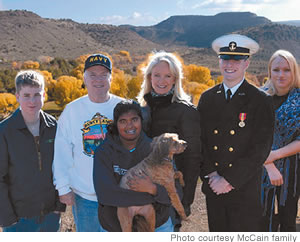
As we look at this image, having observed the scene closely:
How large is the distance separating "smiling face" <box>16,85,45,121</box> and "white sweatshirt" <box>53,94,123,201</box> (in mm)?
406

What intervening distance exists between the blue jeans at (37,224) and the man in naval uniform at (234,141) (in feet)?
7.85

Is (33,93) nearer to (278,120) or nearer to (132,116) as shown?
(132,116)

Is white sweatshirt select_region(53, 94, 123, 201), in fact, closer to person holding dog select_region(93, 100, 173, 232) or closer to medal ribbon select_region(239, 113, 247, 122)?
person holding dog select_region(93, 100, 173, 232)

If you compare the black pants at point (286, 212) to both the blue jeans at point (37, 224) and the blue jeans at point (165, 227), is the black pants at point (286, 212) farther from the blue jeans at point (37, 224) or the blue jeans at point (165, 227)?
the blue jeans at point (37, 224)

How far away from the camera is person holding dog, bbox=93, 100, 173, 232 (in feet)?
11.5

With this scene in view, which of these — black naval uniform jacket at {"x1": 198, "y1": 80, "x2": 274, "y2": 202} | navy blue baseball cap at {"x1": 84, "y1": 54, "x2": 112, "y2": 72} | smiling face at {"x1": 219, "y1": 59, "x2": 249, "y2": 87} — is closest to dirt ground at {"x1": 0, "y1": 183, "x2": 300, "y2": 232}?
black naval uniform jacket at {"x1": 198, "y1": 80, "x2": 274, "y2": 202}

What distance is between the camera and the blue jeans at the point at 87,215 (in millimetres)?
4242

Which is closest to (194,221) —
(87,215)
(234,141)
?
(234,141)

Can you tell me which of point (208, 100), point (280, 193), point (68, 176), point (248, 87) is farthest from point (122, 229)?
point (280, 193)

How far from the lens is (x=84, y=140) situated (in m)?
4.19

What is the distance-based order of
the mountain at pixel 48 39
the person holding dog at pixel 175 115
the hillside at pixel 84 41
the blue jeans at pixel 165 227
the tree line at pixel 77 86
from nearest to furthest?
A: the blue jeans at pixel 165 227 < the person holding dog at pixel 175 115 < the tree line at pixel 77 86 < the hillside at pixel 84 41 < the mountain at pixel 48 39

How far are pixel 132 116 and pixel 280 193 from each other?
10.4ft

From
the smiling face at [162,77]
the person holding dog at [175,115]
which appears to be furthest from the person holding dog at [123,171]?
the smiling face at [162,77]

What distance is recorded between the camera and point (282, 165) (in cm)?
514
